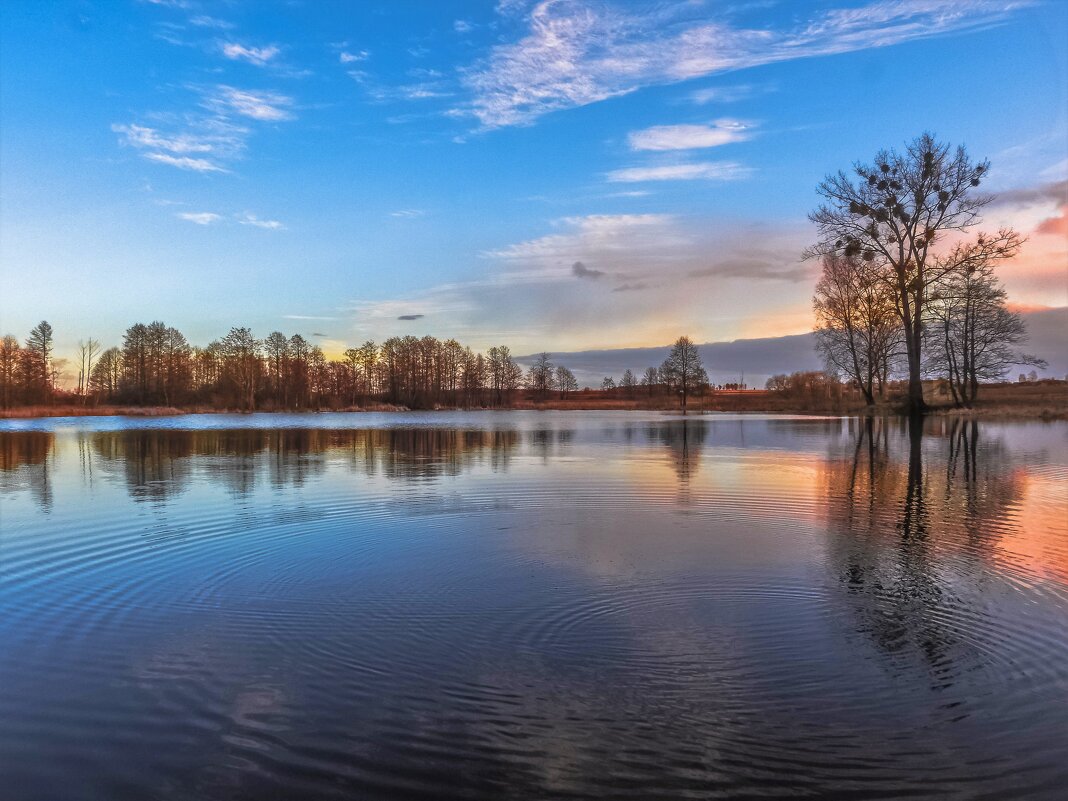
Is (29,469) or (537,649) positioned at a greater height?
(29,469)

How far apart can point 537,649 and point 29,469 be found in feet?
65.2

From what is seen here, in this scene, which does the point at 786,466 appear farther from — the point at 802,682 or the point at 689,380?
the point at 689,380

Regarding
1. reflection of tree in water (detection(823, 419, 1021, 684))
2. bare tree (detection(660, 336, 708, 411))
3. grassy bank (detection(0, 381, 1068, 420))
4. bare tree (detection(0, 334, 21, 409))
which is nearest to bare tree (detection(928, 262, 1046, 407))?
grassy bank (detection(0, 381, 1068, 420))

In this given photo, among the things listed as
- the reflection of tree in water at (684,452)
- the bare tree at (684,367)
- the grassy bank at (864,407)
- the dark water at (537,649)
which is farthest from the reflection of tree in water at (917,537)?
the bare tree at (684,367)

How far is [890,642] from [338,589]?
16.6ft

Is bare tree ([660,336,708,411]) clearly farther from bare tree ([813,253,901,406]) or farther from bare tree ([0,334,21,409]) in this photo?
bare tree ([0,334,21,409])

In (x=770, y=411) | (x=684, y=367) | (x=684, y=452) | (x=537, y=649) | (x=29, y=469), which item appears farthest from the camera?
(x=684, y=367)

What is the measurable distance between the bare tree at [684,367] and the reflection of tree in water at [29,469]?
256ft

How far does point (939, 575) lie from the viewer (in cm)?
722

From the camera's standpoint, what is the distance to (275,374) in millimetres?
98750

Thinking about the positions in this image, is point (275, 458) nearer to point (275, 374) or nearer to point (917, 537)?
point (917, 537)

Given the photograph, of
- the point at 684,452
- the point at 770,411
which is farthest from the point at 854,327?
the point at 684,452

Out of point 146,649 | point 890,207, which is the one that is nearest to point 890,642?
point 146,649

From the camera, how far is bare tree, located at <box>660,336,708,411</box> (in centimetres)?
9569
